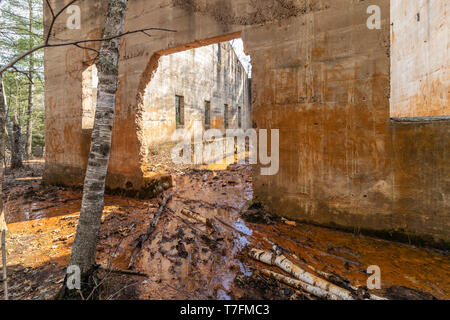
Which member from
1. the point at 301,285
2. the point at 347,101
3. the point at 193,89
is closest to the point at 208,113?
the point at 193,89

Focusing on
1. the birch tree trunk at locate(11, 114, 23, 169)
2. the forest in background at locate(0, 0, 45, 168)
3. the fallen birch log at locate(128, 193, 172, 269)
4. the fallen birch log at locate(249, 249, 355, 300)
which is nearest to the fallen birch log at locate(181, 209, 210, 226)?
the fallen birch log at locate(128, 193, 172, 269)

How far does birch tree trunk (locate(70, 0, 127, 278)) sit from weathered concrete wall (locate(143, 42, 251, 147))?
6.07 metres

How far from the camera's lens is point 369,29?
3.34m

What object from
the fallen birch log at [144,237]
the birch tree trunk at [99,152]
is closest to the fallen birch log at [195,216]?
the fallen birch log at [144,237]

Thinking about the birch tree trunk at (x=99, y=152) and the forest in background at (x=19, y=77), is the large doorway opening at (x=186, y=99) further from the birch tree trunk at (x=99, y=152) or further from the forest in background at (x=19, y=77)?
the forest in background at (x=19, y=77)

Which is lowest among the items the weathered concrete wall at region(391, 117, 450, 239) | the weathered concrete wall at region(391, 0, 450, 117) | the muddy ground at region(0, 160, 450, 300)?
the muddy ground at region(0, 160, 450, 300)

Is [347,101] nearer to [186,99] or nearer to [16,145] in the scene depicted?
[186,99]

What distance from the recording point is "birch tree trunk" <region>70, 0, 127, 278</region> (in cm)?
233

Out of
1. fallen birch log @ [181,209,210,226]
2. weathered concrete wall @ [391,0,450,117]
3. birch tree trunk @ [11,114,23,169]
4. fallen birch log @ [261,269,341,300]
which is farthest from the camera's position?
birch tree trunk @ [11,114,23,169]

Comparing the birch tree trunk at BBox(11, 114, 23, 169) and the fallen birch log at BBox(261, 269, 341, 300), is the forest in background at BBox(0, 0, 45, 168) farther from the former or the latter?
the fallen birch log at BBox(261, 269, 341, 300)

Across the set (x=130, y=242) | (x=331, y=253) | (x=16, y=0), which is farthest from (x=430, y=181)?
(x=16, y=0)

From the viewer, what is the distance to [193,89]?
13398mm

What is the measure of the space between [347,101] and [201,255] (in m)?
3.40

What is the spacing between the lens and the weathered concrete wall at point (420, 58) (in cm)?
354
